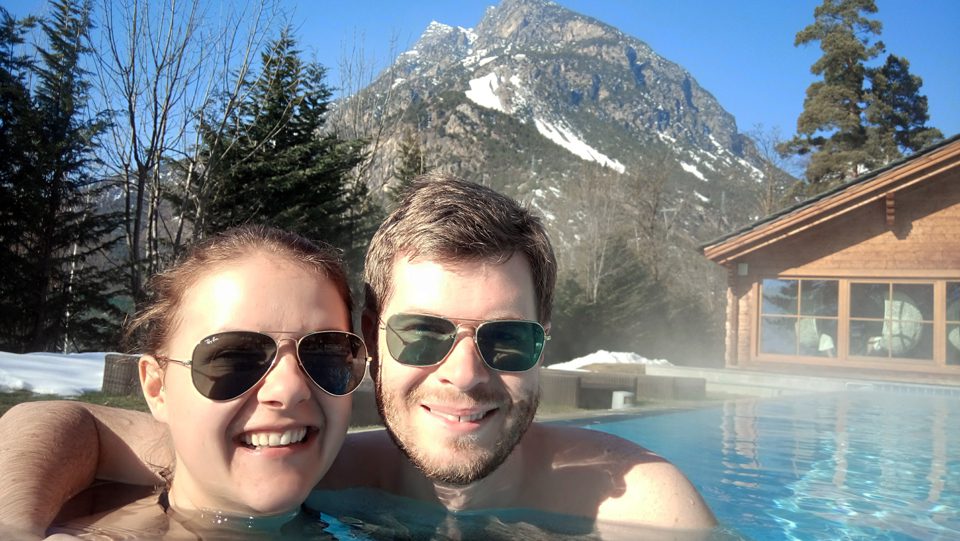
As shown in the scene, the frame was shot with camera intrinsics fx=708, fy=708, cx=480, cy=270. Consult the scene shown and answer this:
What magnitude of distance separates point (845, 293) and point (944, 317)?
5.97 feet

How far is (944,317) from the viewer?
14109 mm

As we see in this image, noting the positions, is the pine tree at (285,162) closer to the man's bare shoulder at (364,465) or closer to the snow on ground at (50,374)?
the snow on ground at (50,374)

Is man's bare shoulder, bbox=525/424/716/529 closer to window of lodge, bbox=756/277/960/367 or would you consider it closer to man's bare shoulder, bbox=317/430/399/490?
man's bare shoulder, bbox=317/430/399/490

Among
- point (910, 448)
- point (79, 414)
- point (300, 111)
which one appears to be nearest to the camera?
point (79, 414)

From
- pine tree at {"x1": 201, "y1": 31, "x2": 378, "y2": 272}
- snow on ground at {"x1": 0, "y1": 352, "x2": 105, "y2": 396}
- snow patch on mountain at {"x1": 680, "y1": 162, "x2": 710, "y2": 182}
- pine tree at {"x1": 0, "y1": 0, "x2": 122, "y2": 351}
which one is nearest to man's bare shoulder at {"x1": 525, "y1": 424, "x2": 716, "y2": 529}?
snow on ground at {"x1": 0, "y1": 352, "x2": 105, "y2": 396}

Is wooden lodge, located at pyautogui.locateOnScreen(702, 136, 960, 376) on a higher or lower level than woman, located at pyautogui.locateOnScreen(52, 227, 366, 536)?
higher

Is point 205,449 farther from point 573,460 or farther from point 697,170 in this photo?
point 697,170

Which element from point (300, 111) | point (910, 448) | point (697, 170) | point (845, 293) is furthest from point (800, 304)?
point (697, 170)

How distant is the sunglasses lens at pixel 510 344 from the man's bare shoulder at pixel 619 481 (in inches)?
21.1

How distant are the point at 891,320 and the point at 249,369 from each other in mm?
15859

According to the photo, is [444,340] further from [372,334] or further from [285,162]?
[285,162]

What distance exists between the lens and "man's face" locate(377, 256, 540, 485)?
183 cm

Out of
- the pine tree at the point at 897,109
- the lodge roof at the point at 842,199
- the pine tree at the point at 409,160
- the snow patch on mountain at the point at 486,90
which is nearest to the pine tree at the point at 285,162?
the pine tree at the point at 409,160

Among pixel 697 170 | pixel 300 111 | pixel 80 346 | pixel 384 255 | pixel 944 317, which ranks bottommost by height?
pixel 80 346
